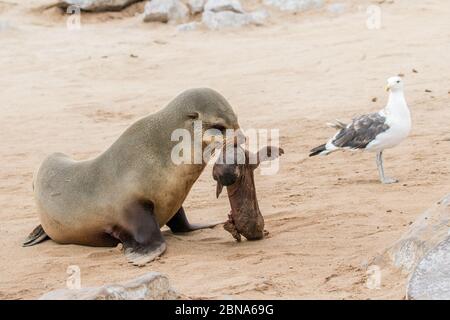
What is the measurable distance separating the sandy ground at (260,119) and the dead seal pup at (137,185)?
150 millimetres

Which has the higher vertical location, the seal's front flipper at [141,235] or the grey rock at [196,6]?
the grey rock at [196,6]

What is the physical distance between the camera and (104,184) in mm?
6270

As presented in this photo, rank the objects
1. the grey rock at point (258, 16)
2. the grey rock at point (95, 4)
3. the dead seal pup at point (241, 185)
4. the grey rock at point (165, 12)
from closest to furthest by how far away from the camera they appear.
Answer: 1. the dead seal pup at point (241, 185)
2. the grey rock at point (258, 16)
3. the grey rock at point (165, 12)
4. the grey rock at point (95, 4)

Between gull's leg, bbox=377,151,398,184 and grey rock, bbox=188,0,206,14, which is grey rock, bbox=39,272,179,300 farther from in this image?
grey rock, bbox=188,0,206,14

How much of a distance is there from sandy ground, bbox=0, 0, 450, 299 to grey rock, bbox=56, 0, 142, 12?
0.52ft

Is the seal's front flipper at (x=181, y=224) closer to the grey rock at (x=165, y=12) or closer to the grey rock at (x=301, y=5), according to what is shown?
the grey rock at (x=165, y=12)

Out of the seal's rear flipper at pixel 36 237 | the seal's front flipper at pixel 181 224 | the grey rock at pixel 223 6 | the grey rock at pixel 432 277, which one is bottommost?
the seal's rear flipper at pixel 36 237

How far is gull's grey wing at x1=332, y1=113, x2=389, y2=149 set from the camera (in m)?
7.59

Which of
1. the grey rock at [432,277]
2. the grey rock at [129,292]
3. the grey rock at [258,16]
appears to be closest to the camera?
the grey rock at [129,292]

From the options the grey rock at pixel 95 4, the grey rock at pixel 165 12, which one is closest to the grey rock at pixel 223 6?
the grey rock at pixel 165 12

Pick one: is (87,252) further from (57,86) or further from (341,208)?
(57,86)

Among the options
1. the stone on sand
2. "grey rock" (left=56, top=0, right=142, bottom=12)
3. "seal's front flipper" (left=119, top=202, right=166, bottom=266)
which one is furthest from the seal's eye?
"grey rock" (left=56, top=0, right=142, bottom=12)

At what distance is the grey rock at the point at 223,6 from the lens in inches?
546

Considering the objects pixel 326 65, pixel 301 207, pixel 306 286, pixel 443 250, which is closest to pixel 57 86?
pixel 326 65
